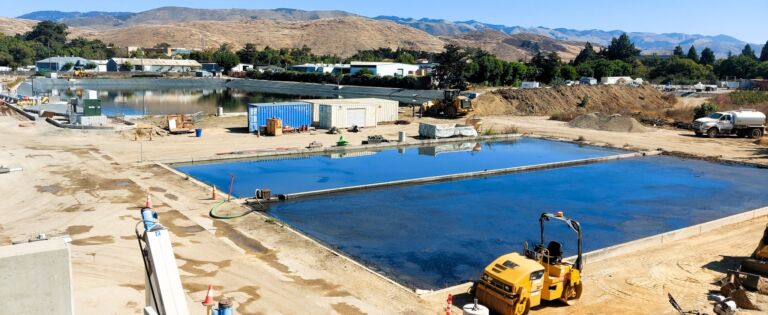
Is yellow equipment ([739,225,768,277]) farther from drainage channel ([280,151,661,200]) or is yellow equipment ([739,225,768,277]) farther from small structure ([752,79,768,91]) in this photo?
small structure ([752,79,768,91])

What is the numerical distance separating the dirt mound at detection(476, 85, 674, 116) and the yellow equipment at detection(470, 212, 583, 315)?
146ft

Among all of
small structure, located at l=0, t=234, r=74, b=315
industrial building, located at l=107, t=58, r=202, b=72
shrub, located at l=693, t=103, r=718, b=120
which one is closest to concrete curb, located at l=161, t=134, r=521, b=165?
shrub, located at l=693, t=103, r=718, b=120

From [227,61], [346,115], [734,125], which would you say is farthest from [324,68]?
[734,125]

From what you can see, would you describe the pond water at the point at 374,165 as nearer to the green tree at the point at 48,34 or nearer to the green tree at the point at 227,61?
the green tree at the point at 227,61

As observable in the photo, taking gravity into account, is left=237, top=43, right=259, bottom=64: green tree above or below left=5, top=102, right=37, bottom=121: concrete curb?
above

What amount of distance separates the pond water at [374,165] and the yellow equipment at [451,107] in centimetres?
982

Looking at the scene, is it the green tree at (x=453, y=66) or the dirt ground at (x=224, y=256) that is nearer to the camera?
the dirt ground at (x=224, y=256)

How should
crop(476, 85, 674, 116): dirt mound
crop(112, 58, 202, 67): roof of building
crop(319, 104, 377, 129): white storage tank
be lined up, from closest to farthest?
crop(319, 104, 377, 129): white storage tank
crop(476, 85, 674, 116): dirt mound
crop(112, 58, 202, 67): roof of building

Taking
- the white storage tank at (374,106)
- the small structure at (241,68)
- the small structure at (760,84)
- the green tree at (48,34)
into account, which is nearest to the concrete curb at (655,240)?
the white storage tank at (374,106)

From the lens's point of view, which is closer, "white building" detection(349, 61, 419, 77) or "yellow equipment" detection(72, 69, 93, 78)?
"white building" detection(349, 61, 419, 77)

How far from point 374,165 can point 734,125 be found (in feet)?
93.7

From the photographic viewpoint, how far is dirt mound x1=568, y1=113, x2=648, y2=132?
151ft

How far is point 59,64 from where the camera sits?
112 m

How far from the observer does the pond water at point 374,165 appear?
25.1m
